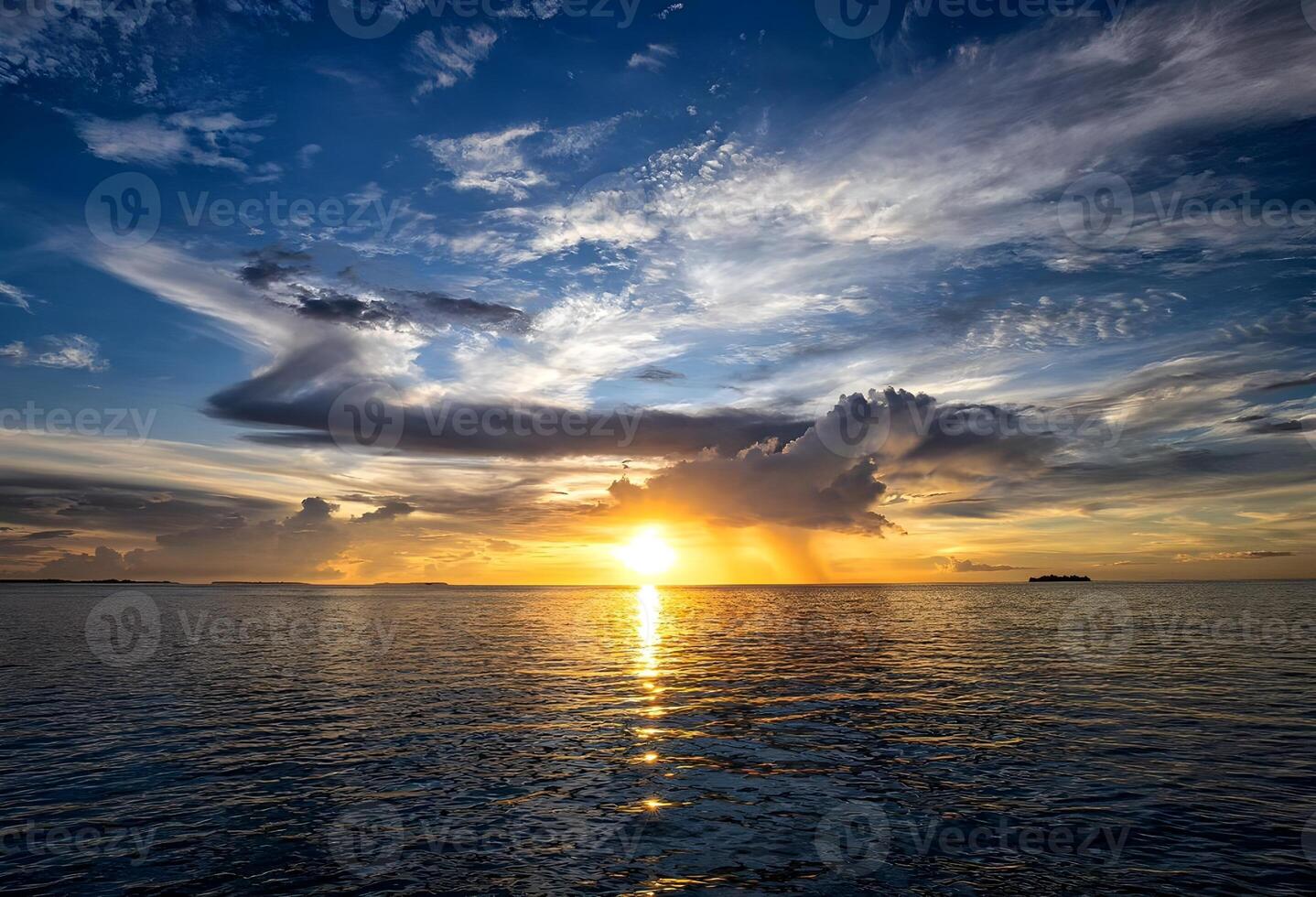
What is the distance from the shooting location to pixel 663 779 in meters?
25.9

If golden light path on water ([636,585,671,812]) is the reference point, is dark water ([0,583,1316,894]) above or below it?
above

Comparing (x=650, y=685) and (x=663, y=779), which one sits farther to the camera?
(x=650, y=685)

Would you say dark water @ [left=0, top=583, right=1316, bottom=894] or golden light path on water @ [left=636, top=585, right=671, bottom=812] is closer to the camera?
dark water @ [left=0, top=583, right=1316, bottom=894]

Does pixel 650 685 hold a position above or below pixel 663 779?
below

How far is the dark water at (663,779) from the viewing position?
17922 millimetres

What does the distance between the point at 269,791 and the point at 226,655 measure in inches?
2059

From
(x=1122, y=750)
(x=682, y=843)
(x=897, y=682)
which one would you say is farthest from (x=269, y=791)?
(x=897, y=682)

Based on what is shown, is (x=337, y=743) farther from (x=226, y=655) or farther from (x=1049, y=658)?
(x=1049, y=658)

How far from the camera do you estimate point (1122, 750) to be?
2900cm

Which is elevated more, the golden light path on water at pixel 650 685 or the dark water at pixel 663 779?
the dark water at pixel 663 779

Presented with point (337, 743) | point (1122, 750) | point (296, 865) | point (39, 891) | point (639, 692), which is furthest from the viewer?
point (639, 692)

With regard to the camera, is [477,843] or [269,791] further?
[269,791]

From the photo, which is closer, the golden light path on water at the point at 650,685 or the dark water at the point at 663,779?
the dark water at the point at 663,779

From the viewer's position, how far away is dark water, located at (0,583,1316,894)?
58.8ft
